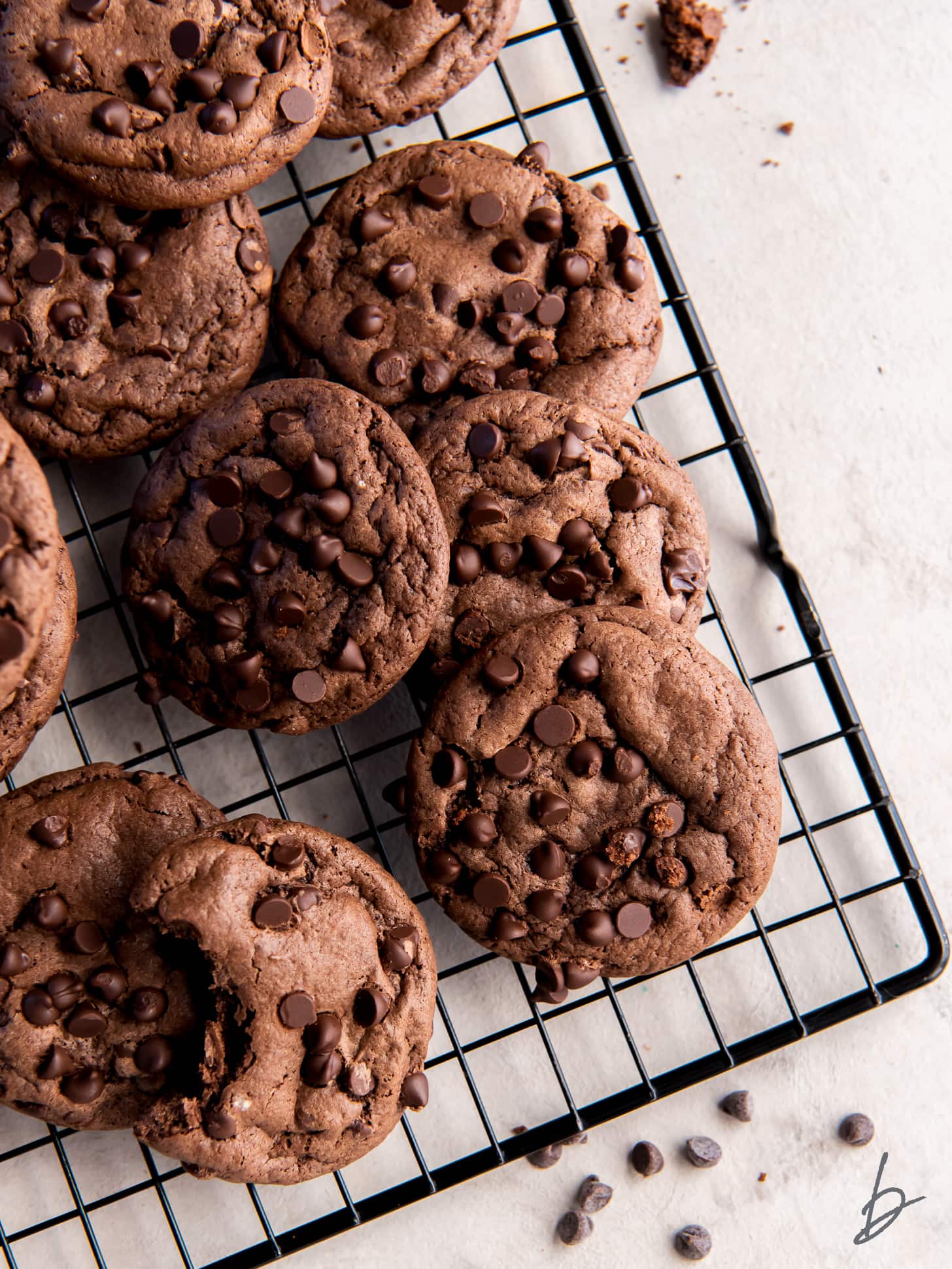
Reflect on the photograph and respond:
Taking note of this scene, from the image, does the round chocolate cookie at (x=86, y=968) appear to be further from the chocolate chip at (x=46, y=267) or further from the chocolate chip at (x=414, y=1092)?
the chocolate chip at (x=46, y=267)

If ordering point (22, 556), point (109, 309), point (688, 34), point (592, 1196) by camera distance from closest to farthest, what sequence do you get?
point (22, 556) < point (109, 309) < point (592, 1196) < point (688, 34)

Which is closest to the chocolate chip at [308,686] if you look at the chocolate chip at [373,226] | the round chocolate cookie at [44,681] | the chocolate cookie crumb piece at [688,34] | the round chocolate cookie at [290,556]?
the round chocolate cookie at [290,556]

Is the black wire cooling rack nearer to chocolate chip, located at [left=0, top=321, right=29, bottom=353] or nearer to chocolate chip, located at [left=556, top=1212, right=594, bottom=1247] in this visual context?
chocolate chip, located at [left=556, top=1212, right=594, bottom=1247]

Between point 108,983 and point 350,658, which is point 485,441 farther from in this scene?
point 108,983

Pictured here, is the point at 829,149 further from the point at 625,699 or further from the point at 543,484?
the point at 625,699

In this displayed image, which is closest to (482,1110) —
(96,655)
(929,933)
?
(929,933)

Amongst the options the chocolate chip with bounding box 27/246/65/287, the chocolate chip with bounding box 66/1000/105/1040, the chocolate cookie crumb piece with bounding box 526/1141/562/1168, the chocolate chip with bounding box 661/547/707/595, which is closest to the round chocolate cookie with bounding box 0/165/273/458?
the chocolate chip with bounding box 27/246/65/287

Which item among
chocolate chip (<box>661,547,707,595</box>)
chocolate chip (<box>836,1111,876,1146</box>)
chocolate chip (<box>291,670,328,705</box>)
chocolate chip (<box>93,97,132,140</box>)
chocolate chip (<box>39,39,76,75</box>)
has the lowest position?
chocolate chip (<box>836,1111,876,1146</box>)

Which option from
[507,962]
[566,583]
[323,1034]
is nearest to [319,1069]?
[323,1034]
